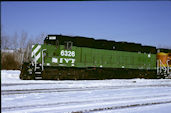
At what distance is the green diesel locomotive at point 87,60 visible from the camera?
13.0 metres

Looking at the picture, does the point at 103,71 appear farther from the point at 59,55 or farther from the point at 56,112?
the point at 56,112

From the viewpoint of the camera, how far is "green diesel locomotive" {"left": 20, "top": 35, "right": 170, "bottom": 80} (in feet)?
42.7

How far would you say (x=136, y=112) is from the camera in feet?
15.4

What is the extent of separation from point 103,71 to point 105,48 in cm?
191

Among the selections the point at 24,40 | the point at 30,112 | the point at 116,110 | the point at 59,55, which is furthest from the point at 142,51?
the point at 24,40

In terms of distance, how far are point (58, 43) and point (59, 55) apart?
0.85 metres

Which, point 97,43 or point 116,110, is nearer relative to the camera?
point 116,110

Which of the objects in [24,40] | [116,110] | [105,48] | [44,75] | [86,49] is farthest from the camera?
[24,40]

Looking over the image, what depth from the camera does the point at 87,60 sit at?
14.6 m

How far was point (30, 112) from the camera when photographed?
451 cm

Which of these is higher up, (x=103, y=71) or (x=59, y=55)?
(x=59, y=55)

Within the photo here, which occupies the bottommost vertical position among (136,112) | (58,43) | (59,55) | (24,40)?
(136,112)

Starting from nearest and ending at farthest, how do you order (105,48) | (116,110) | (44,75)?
(116,110)
(44,75)
(105,48)

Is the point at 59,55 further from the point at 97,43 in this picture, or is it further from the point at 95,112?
the point at 95,112
